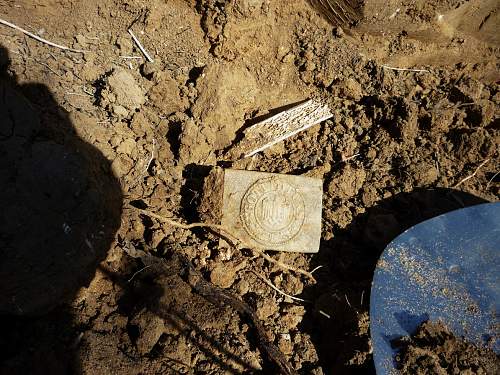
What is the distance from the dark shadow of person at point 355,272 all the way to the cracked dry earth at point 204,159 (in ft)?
0.04

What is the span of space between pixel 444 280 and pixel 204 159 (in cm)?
167

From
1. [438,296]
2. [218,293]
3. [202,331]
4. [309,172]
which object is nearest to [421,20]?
[309,172]

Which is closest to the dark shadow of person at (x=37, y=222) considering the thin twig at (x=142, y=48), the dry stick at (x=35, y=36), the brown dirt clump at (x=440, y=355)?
the dry stick at (x=35, y=36)

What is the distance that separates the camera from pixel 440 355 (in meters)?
2.16

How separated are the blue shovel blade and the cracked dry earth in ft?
0.77

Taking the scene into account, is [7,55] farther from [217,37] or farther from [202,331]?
[202,331]

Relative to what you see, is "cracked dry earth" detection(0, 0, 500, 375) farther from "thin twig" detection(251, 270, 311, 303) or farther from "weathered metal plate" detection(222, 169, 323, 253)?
"weathered metal plate" detection(222, 169, 323, 253)

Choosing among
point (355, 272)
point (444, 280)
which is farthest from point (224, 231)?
point (444, 280)

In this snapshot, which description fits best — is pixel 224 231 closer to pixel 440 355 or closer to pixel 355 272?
pixel 355 272

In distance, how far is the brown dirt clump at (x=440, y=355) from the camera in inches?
83.4

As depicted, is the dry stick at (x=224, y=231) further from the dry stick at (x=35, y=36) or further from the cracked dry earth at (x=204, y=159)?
the dry stick at (x=35, y=36)

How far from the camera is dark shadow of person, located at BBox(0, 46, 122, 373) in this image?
1948mm

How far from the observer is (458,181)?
111 inches

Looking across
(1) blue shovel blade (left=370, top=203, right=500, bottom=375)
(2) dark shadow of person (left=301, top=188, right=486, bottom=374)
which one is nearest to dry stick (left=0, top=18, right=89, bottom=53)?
(2) dark shadow of person (left=301, top=188, right=486, bottom=374)
